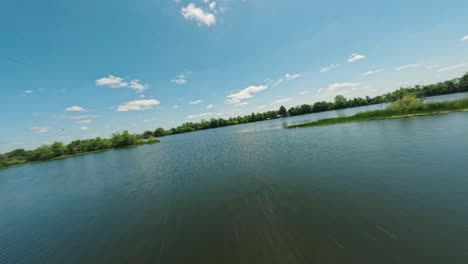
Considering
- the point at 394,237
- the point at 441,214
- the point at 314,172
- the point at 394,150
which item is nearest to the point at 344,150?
the point at 394,150

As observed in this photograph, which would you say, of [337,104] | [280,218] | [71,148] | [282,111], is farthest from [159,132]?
[280,218]

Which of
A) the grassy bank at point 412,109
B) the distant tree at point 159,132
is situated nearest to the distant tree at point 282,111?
the grassy bank at point 412,109

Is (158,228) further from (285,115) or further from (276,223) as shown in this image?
(285,115)

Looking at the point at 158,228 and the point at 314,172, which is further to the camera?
the point at 314,172

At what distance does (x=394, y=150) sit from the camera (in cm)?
1427

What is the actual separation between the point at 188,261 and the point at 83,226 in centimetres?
887

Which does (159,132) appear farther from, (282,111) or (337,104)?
(337,104)

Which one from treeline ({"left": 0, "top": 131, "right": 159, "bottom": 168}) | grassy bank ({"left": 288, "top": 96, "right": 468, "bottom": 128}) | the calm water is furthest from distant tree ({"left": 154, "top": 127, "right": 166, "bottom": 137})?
grassy bank ({"left": 288, "top": 96, "right": 468, "bottom": 128})

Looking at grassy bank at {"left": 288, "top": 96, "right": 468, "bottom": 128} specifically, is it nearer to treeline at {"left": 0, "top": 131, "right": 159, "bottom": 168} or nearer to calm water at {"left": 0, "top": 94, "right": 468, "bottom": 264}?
calm water at {"left": 0, "top": 94, "right": 468, "bottom": 264}

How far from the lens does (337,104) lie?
123125 millimetres

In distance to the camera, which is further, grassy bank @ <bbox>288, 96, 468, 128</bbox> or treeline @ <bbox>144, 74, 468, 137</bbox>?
treeline @ <bbox>144, 74, 468, 137</bbox>

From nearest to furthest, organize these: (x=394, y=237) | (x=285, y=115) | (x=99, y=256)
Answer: (x=394, y=237)
(x=99, y=256)
(x=285, y=115)

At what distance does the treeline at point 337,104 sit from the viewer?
67912 millimetres

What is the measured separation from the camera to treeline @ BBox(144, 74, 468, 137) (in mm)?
67912
